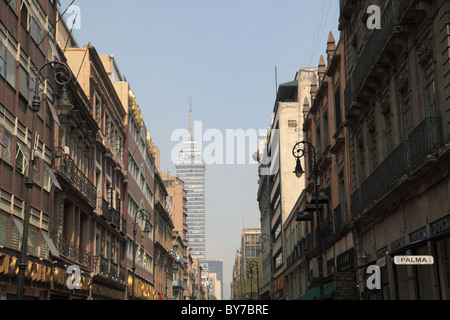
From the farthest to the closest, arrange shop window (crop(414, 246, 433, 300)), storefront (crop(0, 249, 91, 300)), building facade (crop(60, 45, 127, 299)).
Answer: building facade (crop(60, 45, 127, 299)) → storefront (crop(0, 249, 91, 300)) → shop window (crop(414, 246, 433, 300))

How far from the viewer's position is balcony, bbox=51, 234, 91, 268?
3011 cm

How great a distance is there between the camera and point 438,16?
1549cm

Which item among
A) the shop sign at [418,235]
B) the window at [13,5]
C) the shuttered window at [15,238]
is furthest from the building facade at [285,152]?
the shop sign at [418,235]

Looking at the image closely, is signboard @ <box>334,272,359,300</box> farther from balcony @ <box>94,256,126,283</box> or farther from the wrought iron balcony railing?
the wrought iron balcony railing

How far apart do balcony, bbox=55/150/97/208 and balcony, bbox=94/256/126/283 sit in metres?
4.74

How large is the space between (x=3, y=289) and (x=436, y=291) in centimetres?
1475

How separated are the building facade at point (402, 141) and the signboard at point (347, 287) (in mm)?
937

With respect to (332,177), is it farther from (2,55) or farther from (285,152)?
(285,152)

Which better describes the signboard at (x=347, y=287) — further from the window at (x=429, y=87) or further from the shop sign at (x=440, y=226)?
the window at (x=429, y=87)

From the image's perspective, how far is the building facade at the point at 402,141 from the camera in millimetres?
15523

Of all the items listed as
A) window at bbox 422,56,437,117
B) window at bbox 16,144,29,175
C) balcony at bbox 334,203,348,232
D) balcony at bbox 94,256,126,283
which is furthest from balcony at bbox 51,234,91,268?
window at bbox 422,56,437,117

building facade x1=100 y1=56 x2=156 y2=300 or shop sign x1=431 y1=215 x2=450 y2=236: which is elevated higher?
building facade x1=100 y1=56 x2=156 y2=300

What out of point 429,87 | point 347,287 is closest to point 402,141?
point 429,87
